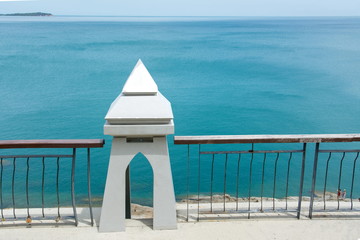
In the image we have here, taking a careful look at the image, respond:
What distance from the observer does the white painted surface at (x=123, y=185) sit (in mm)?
4012

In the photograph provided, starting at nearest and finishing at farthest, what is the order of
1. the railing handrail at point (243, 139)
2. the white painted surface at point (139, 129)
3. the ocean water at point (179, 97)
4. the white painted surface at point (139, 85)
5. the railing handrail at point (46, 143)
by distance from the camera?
the white painted surface at point (139, 129) → the railing handrail at point (46, 143) → the railing handrail at point (243, 139) → the white painted surface at point (139, 85) → the ocean water at point (179, 97)

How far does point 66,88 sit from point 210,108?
1501cm

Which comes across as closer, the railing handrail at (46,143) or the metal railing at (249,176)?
the railing handrail at (46,143)

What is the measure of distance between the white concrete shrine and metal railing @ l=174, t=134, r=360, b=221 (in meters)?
0.31

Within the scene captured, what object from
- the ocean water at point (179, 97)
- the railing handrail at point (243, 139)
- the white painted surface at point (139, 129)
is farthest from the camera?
the ocean water at point (179, 97)

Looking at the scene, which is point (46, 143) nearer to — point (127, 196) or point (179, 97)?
point (127, 196)

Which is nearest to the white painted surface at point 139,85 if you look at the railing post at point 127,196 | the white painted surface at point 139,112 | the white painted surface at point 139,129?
A: the white painted surface at point 139,112

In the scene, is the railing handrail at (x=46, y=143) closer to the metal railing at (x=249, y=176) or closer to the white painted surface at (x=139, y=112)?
the white painted surface at (x=139, y=112)

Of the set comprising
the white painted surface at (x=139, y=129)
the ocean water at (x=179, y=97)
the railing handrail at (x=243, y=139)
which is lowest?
the ocean water at (x=179, y=97)

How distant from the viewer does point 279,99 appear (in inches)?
1305

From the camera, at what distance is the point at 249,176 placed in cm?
1802

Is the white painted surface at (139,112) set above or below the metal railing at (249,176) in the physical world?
above

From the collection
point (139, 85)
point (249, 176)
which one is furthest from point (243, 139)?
point (249, 176)

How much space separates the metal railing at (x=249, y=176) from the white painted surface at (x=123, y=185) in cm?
27
